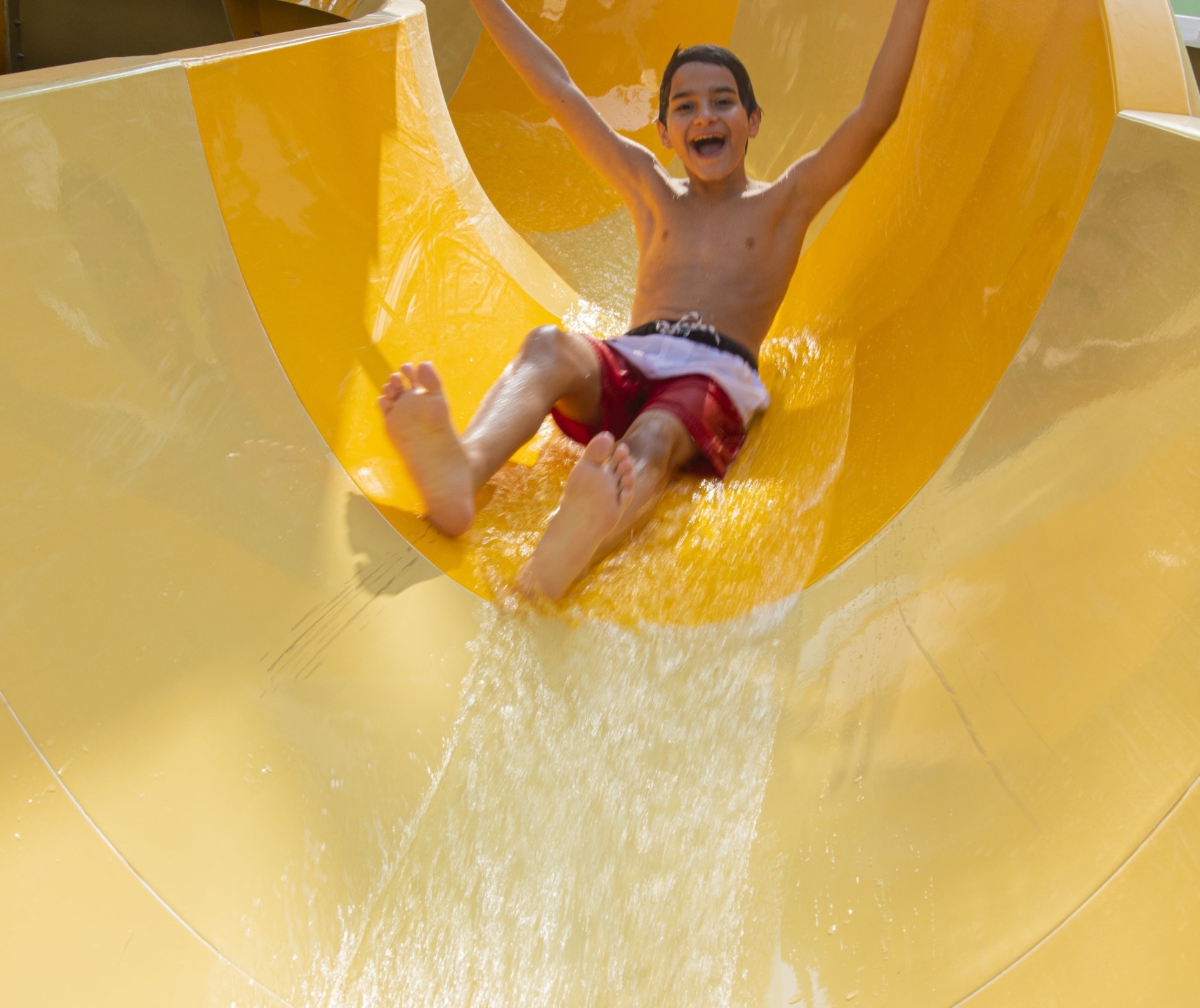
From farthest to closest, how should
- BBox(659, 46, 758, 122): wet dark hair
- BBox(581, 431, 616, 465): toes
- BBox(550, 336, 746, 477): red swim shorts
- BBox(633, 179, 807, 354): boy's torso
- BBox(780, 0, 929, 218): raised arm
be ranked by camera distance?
BBox(659, 46, 758, 122): wet dark hair → BBox(633, 179, 807, 354): boy's torso → BBox(780, 0, 929, 218): raised arm → BBox(550, 336, 746, 477): red swim shorts → BBox(581, 431, 616, 465): toes

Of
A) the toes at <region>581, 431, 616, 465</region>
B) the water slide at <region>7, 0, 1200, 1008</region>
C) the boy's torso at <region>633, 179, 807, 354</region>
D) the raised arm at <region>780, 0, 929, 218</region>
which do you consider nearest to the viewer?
the water slide at <region>7, 0, 1200, 1008</region>

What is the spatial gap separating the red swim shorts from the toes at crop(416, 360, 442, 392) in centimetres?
39

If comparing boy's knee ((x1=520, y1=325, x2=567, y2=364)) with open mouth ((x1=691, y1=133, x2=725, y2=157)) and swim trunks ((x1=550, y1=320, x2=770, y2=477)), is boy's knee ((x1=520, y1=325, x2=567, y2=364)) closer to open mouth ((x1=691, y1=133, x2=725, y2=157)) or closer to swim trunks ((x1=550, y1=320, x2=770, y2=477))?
swim trunks ((x1=550, y1=320, x2=770, y2=477))

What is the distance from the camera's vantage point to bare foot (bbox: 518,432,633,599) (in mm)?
1220

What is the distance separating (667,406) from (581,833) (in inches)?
29.5

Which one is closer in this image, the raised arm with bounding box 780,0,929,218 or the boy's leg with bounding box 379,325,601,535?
the boy's leg with bounding box 379,325,601,535

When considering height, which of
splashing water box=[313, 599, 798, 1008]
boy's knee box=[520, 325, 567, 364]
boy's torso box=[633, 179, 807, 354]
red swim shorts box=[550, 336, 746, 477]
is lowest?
splashing water box=[313, 599, 798, 1008]

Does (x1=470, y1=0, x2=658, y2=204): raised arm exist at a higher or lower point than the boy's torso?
higher

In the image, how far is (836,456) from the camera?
5.32 feet

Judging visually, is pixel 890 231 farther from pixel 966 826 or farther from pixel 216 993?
pixel 216 993

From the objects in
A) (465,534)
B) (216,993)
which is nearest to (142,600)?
(216,993)

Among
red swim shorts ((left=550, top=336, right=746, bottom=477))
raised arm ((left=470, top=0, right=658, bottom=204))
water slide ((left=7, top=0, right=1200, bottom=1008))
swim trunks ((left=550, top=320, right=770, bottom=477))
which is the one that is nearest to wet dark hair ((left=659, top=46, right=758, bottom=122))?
raised arm ((left=470, top=0, right=658, bottom=204))

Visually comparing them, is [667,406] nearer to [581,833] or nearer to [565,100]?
[581,833]

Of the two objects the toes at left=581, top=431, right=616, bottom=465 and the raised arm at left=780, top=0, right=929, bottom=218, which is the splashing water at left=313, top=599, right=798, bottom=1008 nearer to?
the toes at left=581, top=431, right=616, bottom=465
